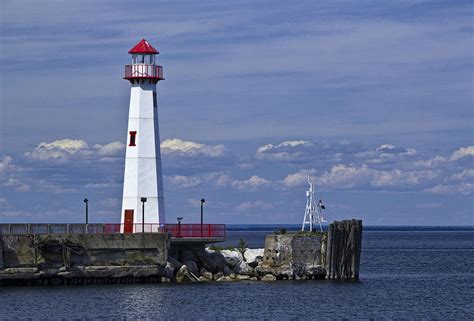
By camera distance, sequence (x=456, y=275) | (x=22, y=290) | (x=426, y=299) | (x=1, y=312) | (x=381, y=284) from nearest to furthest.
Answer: (x=1, y=312)
(x=22, y=290)
(x=426, y=299)
(x=381, y=284)
(x=456, y=275)

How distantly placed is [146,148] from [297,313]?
14426 millimetres

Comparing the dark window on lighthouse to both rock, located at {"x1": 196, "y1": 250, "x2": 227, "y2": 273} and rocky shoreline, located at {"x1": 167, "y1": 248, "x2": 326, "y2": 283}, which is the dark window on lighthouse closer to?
rocky shoreline, located at {"x1": 167, "y1": 248, "x2": 326, "y2": 283}

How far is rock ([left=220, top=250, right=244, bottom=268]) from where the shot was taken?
202 ft

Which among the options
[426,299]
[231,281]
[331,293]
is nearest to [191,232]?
[231,281]

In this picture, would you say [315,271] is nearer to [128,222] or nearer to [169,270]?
[169,270]

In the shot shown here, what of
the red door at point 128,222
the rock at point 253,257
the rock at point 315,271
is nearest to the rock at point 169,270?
the red door at point 128,222

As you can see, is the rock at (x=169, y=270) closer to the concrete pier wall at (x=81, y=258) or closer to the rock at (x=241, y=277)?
the concrete pier wall at (x=81, y=258)

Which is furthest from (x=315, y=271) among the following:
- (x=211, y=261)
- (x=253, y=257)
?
(x=211, y=261)

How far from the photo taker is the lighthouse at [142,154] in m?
58.1

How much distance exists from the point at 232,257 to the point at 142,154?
27.8ft

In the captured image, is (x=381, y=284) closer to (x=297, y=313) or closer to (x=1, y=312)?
(x=297, y=313)

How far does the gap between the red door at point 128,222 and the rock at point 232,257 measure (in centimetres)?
643

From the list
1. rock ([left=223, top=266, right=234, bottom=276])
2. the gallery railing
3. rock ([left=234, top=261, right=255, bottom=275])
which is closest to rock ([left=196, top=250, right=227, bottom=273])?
rock ([left=223, top=266, right=234, bottom=276])

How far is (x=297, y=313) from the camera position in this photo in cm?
4909
